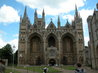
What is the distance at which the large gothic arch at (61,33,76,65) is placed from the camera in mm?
60709

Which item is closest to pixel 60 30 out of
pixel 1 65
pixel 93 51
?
pixel 93 51

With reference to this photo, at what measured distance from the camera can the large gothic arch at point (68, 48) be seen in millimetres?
60709

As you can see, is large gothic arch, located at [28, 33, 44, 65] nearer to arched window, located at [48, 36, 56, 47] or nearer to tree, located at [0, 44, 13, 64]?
arched window, located at [48, 36, 56, 47]

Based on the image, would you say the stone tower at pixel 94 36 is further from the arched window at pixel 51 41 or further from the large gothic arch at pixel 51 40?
the arched window at pixel 51 41

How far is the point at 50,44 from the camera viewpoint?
64.0 m

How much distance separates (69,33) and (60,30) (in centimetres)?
475

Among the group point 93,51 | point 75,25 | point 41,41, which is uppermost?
point 75,25

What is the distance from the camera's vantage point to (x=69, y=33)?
6141 cm

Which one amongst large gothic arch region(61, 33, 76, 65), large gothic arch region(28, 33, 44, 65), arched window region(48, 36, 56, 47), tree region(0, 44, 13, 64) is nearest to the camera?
large gothic arch region(28, 33, 44, 65)

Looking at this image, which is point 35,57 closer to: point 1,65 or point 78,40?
point 78,40

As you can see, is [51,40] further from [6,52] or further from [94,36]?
[94,36]

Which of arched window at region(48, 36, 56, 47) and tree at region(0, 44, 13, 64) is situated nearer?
arched window at region(48, 36, 56, 47)

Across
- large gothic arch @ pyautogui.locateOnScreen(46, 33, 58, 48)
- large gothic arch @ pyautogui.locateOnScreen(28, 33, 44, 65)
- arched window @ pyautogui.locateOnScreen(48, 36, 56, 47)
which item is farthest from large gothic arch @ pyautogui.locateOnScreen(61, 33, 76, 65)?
large gothic arch @ pyautogui.locateOnScreen(28, 33, 44, 65)

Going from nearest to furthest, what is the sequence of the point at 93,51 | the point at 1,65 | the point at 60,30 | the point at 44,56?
1. the point at 1,65
2. the point at 93,51
3. the point at 44,56
4. the point at 60,30
